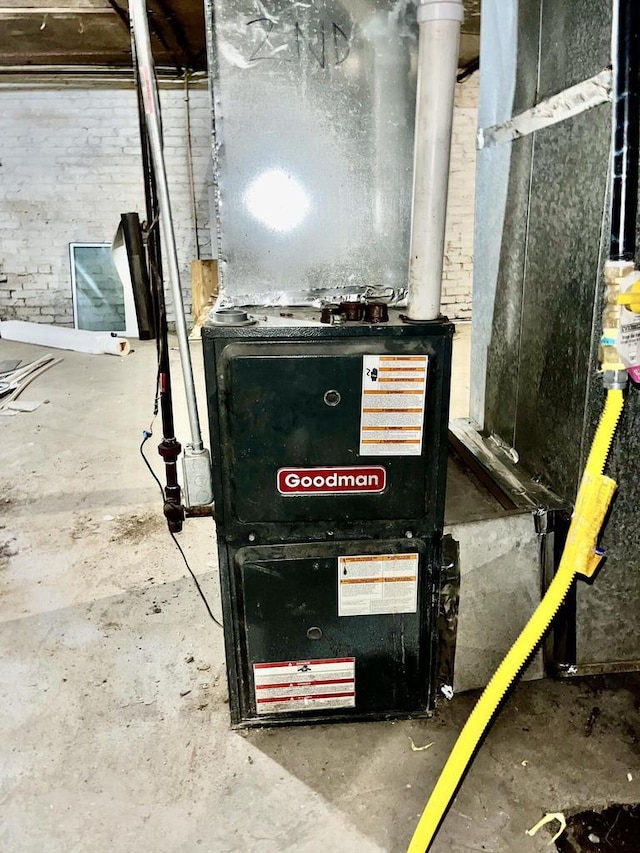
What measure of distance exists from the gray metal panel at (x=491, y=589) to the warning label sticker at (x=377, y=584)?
17 centimetres

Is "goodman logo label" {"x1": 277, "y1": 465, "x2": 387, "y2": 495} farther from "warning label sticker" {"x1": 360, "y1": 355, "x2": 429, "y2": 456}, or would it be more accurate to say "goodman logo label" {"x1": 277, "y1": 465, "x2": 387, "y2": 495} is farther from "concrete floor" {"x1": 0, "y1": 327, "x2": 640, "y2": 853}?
"concrete floor" {"x1": 0, "y1": 327, "x2": 640, "y2": 853}

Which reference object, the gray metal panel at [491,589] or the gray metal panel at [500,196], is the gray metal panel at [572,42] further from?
the gray metal panel at [491,589]

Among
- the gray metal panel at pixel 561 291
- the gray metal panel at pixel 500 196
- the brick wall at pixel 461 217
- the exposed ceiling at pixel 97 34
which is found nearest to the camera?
the gray metal panel at pixel 561 291

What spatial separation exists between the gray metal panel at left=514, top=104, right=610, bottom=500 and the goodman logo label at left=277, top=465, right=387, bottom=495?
490mm

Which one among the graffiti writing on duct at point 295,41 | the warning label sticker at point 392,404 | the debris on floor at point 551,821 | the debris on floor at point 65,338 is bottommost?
the debris on floor at point 551,821

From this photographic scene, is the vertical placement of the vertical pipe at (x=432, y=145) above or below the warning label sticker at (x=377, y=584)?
above

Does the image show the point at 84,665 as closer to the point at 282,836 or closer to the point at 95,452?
the point at 282,836

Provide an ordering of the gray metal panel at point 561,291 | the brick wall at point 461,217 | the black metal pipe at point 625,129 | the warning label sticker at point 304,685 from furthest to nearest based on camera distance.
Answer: the brick wall at point 461,217, the warning label sticker at point 304,685, the gray metal panel at point 561,291, the black metal pipe at point 625,129

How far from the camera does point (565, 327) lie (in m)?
1.45

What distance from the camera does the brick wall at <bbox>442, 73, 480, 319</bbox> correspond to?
19.1 ft

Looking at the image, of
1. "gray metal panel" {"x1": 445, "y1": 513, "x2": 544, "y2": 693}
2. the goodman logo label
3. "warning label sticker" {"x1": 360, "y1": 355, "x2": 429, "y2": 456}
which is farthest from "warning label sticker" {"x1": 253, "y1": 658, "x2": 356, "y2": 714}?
"warning label sticker" {"x1": 360, "y1": 355, "x2": 429, "y2": 456}

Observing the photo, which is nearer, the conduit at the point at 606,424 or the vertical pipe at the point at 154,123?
the conduit at the point at 606,424

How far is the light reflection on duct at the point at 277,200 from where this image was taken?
53.2 inches

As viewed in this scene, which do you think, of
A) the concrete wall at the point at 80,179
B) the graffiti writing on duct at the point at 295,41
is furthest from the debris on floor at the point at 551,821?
the concrete wall at the point at 80,179
